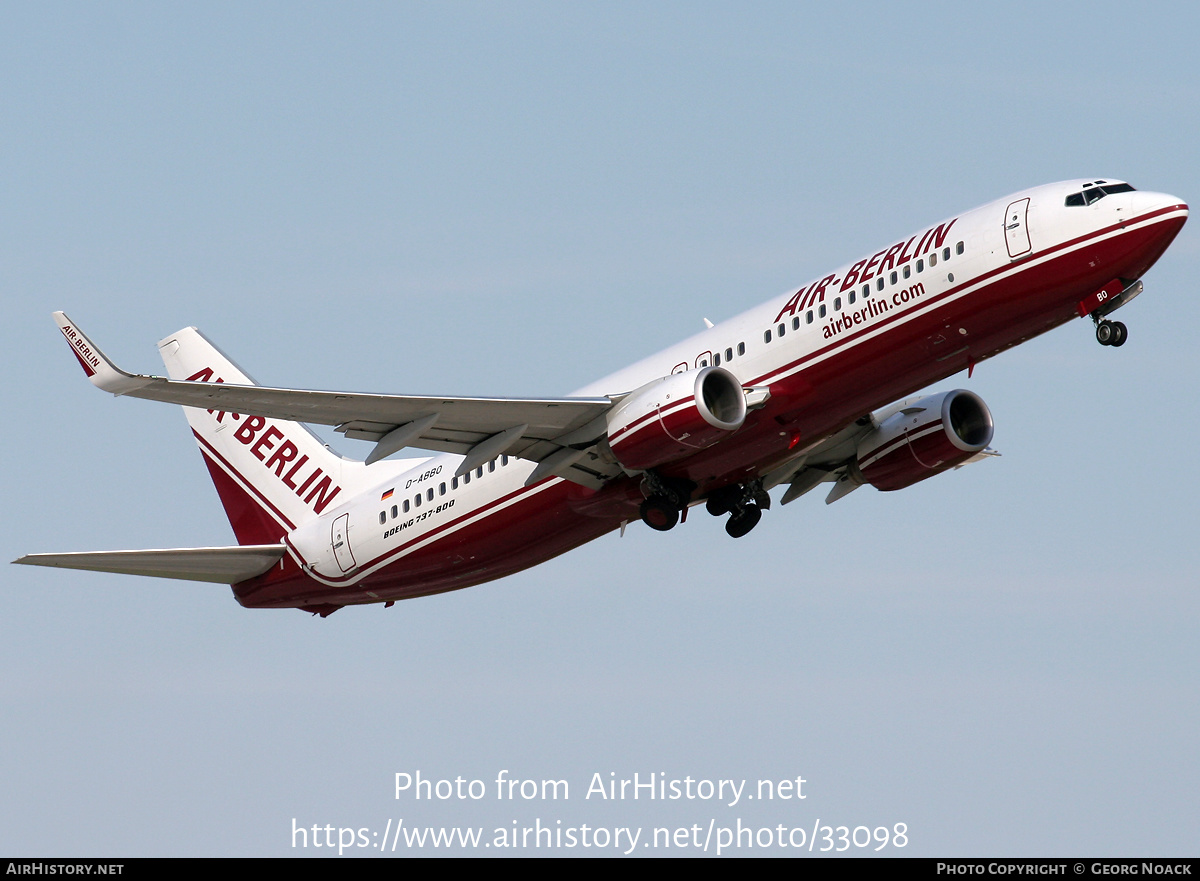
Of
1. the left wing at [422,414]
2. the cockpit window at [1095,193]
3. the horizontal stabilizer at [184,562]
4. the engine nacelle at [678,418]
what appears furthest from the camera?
the horizontal stabilizer at [184,562]

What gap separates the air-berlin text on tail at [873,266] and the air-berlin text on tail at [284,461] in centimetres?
1432

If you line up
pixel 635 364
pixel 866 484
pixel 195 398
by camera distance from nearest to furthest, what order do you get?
1. pixel 195 398
2. pixel 635 364
3. pixel 866 484

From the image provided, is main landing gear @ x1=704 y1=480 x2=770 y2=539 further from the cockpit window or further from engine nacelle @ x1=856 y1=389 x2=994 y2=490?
the cockpit window

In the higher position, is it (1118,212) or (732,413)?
(1118,212)

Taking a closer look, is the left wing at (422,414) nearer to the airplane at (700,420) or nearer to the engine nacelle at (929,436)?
the airplane at (700,420)

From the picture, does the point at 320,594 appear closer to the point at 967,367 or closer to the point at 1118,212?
the point at 967,367

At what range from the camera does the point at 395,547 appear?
4053 centimetres

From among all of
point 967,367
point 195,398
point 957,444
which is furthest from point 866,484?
point 195,398

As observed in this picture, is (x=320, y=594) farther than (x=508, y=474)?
Yes

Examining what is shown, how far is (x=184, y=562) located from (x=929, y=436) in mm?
18538

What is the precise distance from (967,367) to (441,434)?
11.4m

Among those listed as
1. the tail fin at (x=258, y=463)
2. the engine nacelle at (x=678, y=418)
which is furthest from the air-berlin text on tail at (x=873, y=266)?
the tail fin at (x=258, y=463)

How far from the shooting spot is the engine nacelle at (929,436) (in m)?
40.1

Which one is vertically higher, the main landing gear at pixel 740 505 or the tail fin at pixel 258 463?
the tail fin at pixel 258 463
